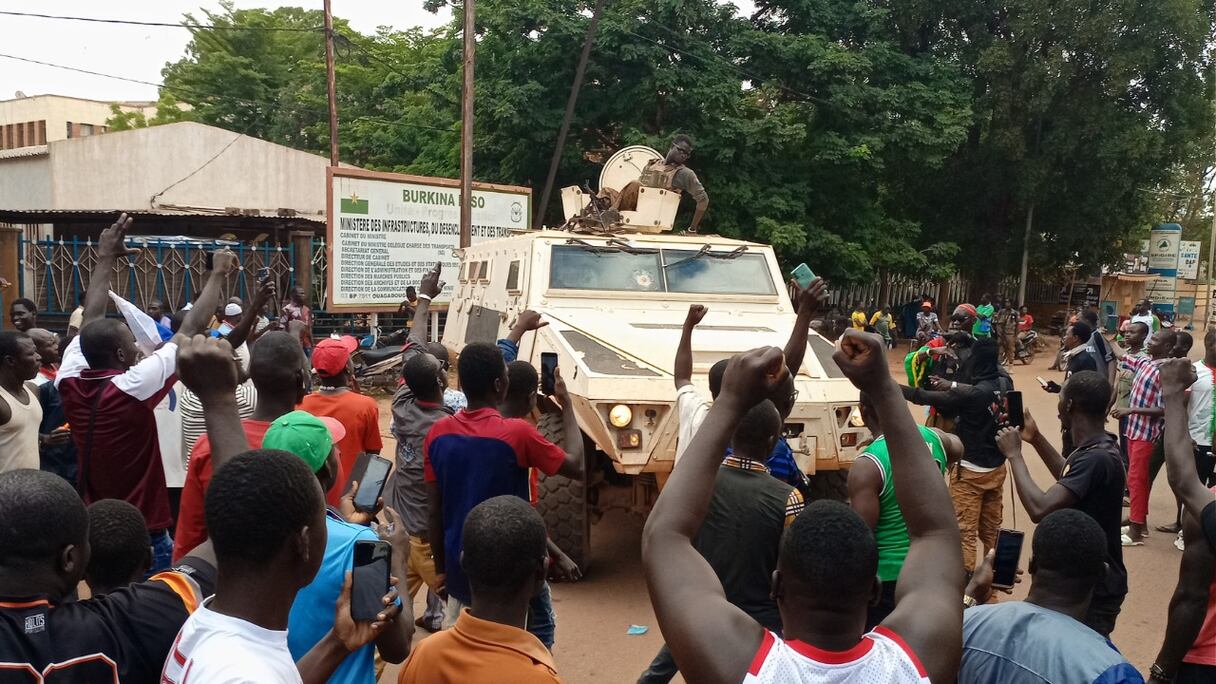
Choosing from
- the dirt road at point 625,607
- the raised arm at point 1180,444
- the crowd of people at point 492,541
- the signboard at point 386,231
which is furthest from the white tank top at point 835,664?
the signboard at point 386,231

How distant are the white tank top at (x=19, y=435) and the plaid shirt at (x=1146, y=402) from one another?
21.7ft

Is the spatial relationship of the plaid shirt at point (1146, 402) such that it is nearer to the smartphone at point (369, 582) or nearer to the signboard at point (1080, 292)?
the smartphone at point (369, 582)

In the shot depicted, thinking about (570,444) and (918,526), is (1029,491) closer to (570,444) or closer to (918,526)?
(570,444)

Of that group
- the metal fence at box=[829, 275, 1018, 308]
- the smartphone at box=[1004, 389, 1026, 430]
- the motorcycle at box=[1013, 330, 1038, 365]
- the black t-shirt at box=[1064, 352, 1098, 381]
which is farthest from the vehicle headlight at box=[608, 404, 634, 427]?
the motorcycle at box=[1013, 330, 1038, 365]

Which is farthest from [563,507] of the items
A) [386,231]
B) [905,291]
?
[905,291]

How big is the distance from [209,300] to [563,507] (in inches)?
98.8

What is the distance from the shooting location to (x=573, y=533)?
18.2 ft

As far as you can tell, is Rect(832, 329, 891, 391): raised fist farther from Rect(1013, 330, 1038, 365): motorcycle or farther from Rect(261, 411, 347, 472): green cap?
Rect(1013, 330, 1038, 365): motorcycle

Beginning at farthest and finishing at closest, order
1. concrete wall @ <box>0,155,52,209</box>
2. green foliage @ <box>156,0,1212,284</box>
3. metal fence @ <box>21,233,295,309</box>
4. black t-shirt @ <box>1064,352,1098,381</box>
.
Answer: concrete wall @ <box>0,155,52,209</box> < green foliage @ <box>156,0,1212,284</box> < metal fence @ <box>21,233,295,309</box> < black t-shirt @ <box>1064,352,1098,381</box>

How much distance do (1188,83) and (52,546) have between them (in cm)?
2534

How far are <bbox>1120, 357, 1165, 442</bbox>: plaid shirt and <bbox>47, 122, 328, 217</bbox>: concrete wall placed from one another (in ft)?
59.6

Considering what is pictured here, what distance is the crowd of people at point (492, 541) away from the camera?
160 centimetres

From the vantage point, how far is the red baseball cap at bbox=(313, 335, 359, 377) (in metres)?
3.88

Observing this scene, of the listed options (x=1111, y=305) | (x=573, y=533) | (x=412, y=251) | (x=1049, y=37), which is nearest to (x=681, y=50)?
(x=412, y=251)
